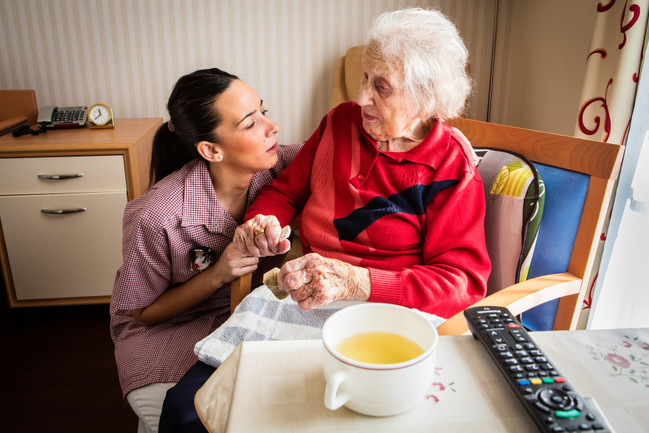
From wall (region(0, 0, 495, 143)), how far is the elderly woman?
1.47 metres

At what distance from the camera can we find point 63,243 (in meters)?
2.28

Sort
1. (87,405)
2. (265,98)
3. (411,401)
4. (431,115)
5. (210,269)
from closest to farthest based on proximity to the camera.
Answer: (411,401)
(431,115)
(210,269)
(87,405)
(265,98)

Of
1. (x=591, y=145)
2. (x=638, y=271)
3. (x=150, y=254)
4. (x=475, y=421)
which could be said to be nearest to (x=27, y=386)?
(x=150, y=254)

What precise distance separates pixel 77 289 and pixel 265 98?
4.56ft

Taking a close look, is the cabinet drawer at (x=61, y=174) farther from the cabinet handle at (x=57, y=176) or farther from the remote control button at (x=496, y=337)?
the remote control button at (x=496, y=337)

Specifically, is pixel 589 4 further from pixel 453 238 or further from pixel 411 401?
pixel 411 401

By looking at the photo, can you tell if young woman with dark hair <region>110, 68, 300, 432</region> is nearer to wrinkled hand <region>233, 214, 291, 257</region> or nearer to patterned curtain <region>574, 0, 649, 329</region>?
wrinkled hand <region>233, 214, 291, 257</region>

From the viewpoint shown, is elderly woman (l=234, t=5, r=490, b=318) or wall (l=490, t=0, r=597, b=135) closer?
elderly woman (l=234, t=5, r=490, b=318)

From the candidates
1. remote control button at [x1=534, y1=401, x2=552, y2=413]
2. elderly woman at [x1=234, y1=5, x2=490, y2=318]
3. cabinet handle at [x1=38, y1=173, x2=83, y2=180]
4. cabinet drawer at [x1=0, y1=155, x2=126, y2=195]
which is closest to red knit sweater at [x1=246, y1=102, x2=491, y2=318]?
elderly woman at [x1=234, y1=5, x2=490, y2=318]

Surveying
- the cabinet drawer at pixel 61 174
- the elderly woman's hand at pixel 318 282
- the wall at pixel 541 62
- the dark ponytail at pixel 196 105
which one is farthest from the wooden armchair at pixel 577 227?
the cabinet drawer at pixel 61 174

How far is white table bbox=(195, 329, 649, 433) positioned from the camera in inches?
22.5

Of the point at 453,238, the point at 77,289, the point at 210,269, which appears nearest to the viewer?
the point at 453,238

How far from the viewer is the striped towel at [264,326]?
107cm

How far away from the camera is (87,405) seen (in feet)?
6.15
